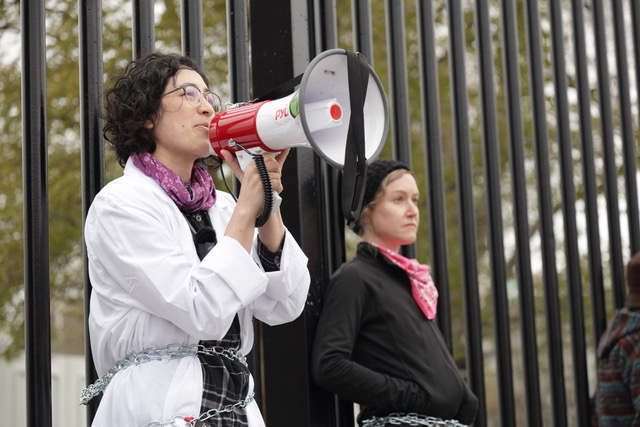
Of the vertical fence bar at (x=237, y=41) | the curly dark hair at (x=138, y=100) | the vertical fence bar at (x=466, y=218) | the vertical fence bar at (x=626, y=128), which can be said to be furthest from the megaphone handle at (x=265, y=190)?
the vertical fence bar at (x=626, y=128)

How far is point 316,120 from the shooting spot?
7.67ft

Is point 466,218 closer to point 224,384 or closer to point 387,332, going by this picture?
point 387,332

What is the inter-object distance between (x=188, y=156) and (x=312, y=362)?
923 millimetres

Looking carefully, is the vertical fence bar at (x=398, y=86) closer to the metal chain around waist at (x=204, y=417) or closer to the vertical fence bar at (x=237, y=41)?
the vertical fence bar at (x=237, y=41)

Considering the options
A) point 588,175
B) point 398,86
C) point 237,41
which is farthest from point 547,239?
point 237,41

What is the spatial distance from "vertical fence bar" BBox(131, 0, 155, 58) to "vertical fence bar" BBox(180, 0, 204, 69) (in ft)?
0.43

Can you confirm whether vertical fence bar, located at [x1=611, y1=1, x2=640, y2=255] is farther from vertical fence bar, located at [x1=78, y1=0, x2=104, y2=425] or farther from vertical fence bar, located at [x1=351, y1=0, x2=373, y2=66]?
vertical fence bar, located at [x1=78, y1=0, x2=104, y2=425]

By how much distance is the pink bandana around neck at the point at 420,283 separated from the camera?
10.9 ft

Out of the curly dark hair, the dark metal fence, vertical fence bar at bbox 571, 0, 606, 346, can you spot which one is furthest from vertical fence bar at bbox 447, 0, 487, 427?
the curly dark hair

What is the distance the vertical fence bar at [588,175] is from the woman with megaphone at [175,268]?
7.34ft

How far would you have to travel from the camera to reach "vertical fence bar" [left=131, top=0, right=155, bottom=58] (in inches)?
113

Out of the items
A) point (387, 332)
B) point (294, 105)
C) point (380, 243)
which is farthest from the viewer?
point (380, 243)

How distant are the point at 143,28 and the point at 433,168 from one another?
51.4 inches

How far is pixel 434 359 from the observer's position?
3.20 metres
